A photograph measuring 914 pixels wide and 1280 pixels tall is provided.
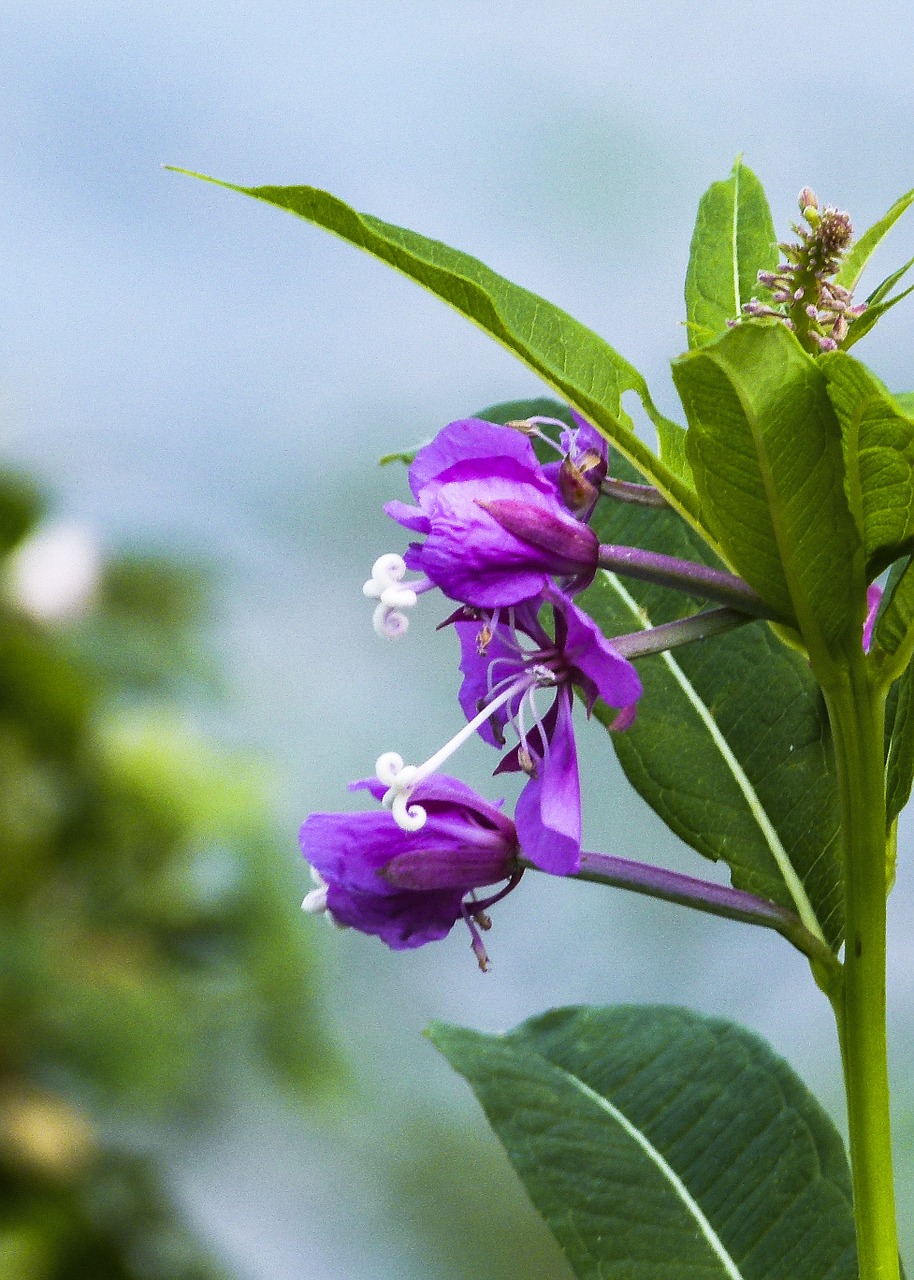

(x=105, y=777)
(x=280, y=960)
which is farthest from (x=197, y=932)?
(x=105, y=777)

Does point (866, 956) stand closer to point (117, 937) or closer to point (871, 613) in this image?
point (871, 613)

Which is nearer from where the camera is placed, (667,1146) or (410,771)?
(410,771)

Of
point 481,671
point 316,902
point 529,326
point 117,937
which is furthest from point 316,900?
point 117,937

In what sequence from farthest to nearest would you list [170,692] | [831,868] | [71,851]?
[170,692]
[71,851]
[831,868]

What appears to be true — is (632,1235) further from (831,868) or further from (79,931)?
(79,931)

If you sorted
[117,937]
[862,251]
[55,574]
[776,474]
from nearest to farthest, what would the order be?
1. [776,474]
2. [862,251]
3. [117,937]
4. [55,574]

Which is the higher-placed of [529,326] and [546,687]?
[529,326]
